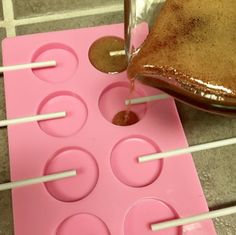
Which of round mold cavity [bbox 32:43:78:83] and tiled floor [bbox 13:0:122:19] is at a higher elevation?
tiled floor [bbox 13:0:122:19]

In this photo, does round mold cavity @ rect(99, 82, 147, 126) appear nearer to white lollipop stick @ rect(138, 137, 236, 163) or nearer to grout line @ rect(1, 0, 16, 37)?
white lollipop stick @ rect(138, 137, 236, 163)

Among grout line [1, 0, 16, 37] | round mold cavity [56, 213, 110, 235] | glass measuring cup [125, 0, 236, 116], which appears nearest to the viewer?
glass measuring cup [125, 0, 236, 116]

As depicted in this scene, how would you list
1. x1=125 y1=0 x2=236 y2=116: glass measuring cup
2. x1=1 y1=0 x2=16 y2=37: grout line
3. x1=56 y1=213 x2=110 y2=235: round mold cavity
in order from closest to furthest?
1. x1=125 y1=0 x2=236 y2=116: glass measuring cup
2. x1=56 y1=213 x2=110 y2=235: round mold cavity
3. x1=1 y1=0 x2=16 y2=37: grout line

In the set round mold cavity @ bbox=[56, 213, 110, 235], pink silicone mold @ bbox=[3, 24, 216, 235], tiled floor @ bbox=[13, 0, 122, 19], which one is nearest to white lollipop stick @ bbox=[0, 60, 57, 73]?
pink silicone mold @ bbox=[3, 24, 216, 235]

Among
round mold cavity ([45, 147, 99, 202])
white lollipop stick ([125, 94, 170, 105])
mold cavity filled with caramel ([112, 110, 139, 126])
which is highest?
white lollipop stick ([125, 94, 170, 105])

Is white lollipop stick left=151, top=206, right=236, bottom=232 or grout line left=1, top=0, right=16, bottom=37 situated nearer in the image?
white lollipop stick left=151, top=206, right=236, bottom=232

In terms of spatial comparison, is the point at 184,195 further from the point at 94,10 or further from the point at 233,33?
the point at 94,10

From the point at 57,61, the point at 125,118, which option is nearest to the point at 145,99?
the point at 125,118

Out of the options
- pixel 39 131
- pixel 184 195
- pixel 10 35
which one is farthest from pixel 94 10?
pixel 184 195
